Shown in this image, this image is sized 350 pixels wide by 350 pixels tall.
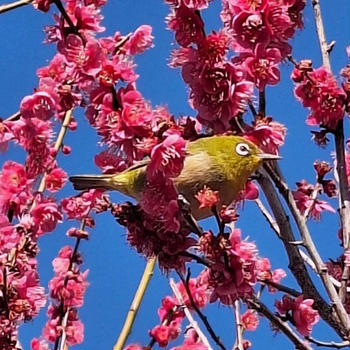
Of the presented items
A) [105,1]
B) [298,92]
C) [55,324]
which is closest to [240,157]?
[298,92]

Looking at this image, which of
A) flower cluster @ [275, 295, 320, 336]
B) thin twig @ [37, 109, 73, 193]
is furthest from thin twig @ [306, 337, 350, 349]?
thin twig @ [37, 109, 73, 193]

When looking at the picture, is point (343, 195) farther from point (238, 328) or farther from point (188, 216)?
point (188, 216)

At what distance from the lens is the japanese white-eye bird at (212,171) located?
2254 mm

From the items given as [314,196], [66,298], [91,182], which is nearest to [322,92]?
[314,196]

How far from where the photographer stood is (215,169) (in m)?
2.37

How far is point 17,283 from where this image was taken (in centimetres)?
194

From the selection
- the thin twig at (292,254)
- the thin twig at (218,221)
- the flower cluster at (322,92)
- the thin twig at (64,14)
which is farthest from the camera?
the flower cluster at (322,92)

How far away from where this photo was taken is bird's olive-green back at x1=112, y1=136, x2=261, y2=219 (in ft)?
7.45

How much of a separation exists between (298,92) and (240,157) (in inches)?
10.8

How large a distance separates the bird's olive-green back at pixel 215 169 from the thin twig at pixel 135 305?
0.41 m

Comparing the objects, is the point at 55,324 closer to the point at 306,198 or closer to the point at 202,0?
the point at 306,198

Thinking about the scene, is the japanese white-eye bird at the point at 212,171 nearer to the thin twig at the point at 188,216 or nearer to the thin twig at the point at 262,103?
the thin twig at the point at 262,103

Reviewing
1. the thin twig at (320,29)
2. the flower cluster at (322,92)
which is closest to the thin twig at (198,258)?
the flower cluster at (322,92)

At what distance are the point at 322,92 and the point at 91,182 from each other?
703mm
